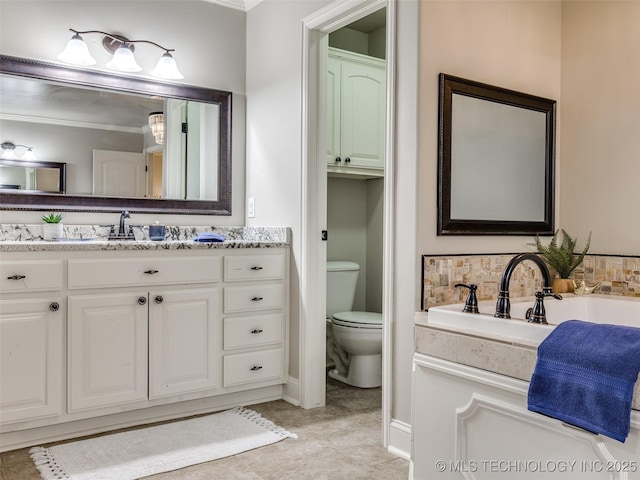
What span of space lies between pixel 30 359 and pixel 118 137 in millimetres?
1284

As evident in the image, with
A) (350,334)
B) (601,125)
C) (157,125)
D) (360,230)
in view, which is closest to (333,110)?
(360,230)

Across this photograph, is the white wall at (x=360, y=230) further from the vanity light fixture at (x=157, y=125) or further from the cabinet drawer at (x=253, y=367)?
the vanity light fixture at (x=157, y=125)

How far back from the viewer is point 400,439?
2.35 m

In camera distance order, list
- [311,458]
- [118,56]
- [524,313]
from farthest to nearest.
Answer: [118,56] < [311,458] < [524,313]

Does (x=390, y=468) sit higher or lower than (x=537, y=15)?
lower

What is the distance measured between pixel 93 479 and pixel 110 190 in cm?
150

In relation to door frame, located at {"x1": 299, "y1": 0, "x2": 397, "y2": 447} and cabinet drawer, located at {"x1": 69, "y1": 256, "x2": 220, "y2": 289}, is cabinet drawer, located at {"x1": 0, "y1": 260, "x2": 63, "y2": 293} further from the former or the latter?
door frame, located at {"x1": 299, "y1": 0, "x2": 397, "y2": 447}

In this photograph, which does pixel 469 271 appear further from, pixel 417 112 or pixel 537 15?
pixel 537 15

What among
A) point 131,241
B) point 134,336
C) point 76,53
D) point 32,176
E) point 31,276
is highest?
point 76,53

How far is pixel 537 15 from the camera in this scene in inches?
107

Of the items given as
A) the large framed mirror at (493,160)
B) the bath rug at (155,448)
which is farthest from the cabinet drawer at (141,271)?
the large framed mirror at (493,160)

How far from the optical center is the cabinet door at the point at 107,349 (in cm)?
245

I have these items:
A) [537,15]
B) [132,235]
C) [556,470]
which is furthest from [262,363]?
[537,15]

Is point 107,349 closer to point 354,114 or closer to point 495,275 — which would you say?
point 495,275
